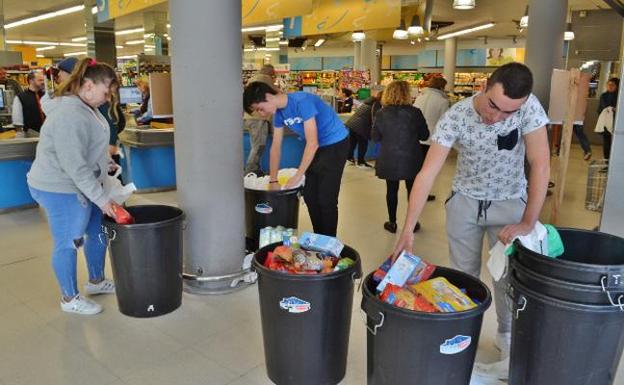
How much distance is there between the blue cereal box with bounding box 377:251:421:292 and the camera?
196cm

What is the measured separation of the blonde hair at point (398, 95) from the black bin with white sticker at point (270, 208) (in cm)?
146

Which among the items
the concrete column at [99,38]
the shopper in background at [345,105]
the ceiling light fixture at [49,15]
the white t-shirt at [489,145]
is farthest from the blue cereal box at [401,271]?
the ceiling light fixture at [49,15]

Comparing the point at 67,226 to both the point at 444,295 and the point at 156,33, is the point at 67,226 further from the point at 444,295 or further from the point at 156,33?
the point at 156,33

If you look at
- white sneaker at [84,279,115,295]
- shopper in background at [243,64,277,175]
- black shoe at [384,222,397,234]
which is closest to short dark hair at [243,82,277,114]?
white sneaker at [84,279,115,295]

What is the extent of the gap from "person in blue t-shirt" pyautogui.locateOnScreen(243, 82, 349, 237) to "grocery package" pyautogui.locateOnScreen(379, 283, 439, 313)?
158 cm

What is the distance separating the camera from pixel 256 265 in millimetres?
2174

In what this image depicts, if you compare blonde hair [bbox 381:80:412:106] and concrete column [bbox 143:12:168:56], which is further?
concrete column [bbox 143:12:168:56]

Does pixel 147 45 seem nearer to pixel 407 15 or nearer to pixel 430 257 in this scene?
pixel 407 15

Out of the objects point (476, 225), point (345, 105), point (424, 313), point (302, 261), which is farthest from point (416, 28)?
point (424, 313)

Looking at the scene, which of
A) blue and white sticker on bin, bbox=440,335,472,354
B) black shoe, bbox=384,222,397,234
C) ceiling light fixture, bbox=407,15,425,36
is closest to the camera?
blue and white sticker on bin, bbox=440,335,472,354

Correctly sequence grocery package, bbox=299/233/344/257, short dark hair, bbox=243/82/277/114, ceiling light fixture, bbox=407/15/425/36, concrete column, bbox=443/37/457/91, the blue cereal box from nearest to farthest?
the blue cereal box, grocery package, bbox=299/233/344/257, short dark hair, bbox=243/82/277/114, ceiling light fixture, bbox=407/15/425/36, concrete column, bbox=443/37/457/91

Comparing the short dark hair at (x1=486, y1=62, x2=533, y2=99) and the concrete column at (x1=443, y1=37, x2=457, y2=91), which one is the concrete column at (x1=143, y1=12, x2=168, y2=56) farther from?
the short dark hair at (x1=486, y1=62, x2=533, y2=99)

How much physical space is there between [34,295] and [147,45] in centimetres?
1079

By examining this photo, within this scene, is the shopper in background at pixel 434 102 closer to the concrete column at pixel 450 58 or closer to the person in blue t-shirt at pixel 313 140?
the person in blue t-shirt at pixel 313 140
